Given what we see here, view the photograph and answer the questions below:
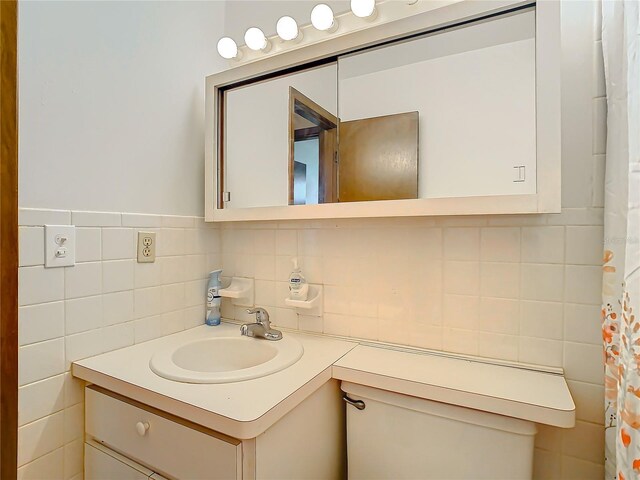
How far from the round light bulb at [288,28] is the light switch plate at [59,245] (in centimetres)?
92

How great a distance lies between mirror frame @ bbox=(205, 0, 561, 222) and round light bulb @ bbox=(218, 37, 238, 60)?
3.0 inches

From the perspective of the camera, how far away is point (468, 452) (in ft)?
2.67

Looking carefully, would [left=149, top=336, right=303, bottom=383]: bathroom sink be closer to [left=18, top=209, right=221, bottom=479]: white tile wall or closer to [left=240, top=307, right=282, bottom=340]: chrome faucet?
[left=240, top=307, right=282, bottom=340]: chrome faucet

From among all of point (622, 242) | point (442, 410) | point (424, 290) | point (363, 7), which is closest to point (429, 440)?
point (442, 410)

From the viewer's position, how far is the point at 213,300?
133 cm

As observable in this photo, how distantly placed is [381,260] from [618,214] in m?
0.59

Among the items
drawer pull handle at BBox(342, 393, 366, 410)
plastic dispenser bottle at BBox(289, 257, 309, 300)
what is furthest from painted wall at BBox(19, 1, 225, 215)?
drawer pull handle at BBox(342, 393, 366, 410)

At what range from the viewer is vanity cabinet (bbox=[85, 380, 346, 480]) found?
0.70 m

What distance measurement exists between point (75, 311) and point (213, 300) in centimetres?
47

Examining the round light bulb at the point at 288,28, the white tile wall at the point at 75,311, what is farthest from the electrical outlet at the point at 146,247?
the round light bulb at the point at 288,28

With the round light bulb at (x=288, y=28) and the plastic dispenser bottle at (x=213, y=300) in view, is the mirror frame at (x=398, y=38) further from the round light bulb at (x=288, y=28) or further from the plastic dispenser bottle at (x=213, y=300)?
the plastic dispenser bottle at (x=213, y=300)

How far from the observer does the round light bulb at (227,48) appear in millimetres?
1292

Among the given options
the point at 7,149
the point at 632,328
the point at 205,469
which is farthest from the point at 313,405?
the point at 7,149

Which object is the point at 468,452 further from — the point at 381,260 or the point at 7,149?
the point at 7,149
